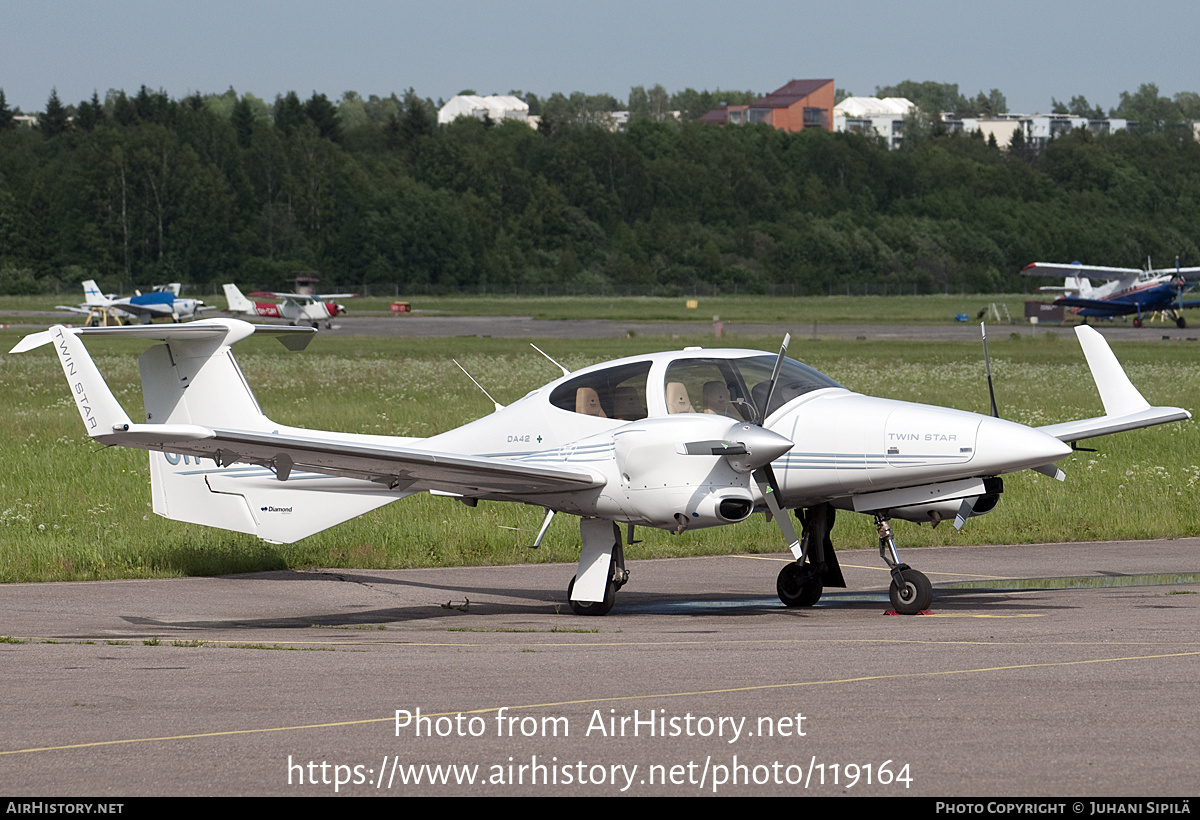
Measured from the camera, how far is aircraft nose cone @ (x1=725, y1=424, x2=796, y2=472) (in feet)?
38.4

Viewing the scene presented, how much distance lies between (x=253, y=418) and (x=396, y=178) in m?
140

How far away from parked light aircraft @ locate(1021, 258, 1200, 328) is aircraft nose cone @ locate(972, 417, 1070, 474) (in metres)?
63.5

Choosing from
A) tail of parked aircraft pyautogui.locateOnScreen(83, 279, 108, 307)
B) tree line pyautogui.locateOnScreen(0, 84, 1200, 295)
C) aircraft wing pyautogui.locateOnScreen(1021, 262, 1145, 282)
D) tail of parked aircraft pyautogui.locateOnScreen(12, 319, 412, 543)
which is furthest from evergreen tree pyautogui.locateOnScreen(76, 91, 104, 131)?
tail of parked aircraft pyautogui.locateOnScreen(12, 319, 412, 543)

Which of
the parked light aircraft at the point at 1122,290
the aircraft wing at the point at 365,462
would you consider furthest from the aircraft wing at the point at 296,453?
the parked light aircraft at the point at 1122,290

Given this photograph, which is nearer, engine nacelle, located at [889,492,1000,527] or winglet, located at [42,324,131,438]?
winglet, located at [42,324,131,438]

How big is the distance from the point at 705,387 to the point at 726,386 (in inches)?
8.2

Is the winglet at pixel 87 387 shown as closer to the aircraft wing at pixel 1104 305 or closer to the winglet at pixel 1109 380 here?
the winglet at pixel 1109 380

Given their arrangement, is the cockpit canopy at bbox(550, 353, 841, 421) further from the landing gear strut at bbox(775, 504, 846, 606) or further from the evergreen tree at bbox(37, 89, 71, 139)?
the evergreen tree at bbox(37, 89, 71, 139)

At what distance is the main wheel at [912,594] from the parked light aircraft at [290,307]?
67.6 metres

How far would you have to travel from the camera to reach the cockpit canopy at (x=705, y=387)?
41.3 feet

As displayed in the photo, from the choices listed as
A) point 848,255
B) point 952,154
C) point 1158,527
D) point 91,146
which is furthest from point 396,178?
point 1158,527

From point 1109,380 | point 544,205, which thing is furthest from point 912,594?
point 544,205

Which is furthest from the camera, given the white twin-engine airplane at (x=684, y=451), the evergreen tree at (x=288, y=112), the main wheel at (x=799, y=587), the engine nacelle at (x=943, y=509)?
the evergreen tree at (x=288, y=112)

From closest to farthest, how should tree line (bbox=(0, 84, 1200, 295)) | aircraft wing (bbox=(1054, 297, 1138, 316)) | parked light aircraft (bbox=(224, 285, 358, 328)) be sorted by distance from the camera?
1. aircraft wing (bbox=(1054, 297, 1138, 316))
2. parked light aircraft (bbox=(224, 285, 358, 328))
3. tree line (bbox=(0, 84, 1200, 295))
